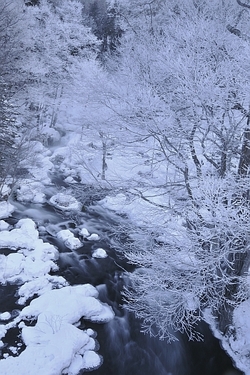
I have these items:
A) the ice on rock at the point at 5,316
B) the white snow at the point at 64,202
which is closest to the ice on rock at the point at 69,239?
the white snow at the point at 64,202

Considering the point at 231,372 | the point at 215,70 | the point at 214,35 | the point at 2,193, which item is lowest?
the point at 231,372

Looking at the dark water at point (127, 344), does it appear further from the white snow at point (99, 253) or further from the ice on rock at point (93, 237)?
the ice on rock at point (93, 237)

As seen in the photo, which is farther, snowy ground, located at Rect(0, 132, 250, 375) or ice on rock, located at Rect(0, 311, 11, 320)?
ice on rock, located at Rect(0, 311, 11, 320)

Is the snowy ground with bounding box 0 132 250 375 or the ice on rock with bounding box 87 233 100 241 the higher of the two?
the ice on rock with bounding box 87 233 100 241

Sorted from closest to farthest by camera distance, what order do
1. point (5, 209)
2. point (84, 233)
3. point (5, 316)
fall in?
point (5, 316)
point (84, 233)
point (5, 209)

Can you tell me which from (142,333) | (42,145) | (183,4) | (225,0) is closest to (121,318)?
(142,333)

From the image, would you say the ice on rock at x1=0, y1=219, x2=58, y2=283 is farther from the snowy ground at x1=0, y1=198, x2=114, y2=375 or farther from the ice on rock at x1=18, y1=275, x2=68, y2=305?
the ice on rock at x1=18, y1=275, x2=68, y2=305

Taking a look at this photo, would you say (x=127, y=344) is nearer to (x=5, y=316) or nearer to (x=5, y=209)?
(x=5, y=316)

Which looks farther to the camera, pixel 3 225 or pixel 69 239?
pixel 3 225

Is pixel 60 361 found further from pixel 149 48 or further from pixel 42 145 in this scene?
pixel 42 145

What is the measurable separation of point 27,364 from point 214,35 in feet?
26.0

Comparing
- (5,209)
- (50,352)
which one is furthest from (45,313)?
(5,209)

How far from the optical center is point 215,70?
6133mm

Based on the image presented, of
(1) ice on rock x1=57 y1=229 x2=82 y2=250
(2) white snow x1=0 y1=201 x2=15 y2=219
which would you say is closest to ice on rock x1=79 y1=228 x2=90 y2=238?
(1) ice on rock x1=57 y1=229 x2=82 y2=250
